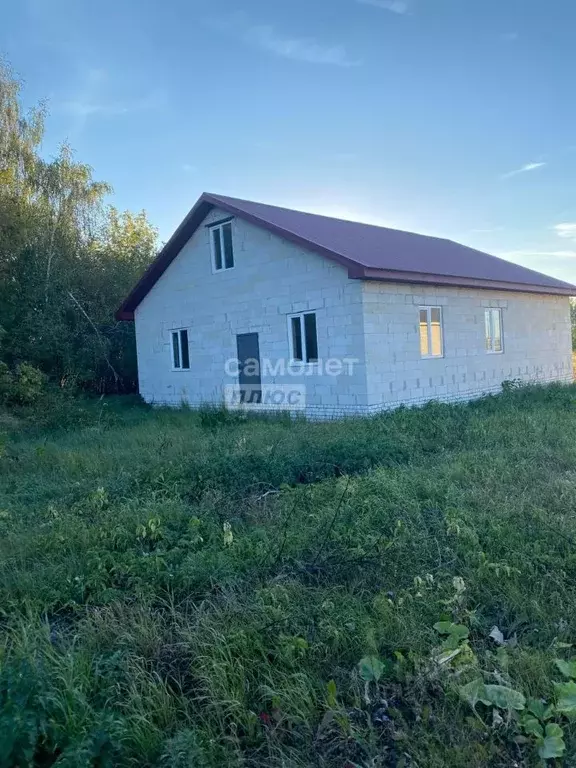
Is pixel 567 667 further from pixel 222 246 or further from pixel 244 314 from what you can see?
pixel 222 246

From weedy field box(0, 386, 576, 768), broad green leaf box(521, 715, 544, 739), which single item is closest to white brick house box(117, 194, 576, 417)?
weedy field box(0, 386, 576, 768)

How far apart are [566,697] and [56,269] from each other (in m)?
20.1

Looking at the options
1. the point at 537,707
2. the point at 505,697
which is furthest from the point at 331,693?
the point at 537,707

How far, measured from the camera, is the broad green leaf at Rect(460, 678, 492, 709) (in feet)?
8.11

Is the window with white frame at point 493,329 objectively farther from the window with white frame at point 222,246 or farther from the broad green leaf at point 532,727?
the broad green leaf at point 532,727

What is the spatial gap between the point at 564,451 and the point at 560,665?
15.2 feet

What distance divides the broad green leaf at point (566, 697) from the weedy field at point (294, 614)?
18 millimetres

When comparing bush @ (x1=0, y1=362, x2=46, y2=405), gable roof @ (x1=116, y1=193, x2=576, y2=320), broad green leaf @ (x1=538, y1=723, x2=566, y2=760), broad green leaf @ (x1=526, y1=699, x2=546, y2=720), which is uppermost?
gable roof @ (x1=116, y1=193, x2=576, y2=320)

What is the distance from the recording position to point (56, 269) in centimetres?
1917

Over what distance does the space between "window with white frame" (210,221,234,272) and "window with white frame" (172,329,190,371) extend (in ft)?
8.10

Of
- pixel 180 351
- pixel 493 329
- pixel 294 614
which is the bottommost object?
pixel 294 614

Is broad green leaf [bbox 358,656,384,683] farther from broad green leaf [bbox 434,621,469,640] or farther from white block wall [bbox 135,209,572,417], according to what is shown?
white block wall [bbox 135,209,572,417]

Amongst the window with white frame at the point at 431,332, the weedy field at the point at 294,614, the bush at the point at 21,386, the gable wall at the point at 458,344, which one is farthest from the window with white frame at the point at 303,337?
the bush at the point at 21,386

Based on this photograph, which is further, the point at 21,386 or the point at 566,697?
the point at 21,386
